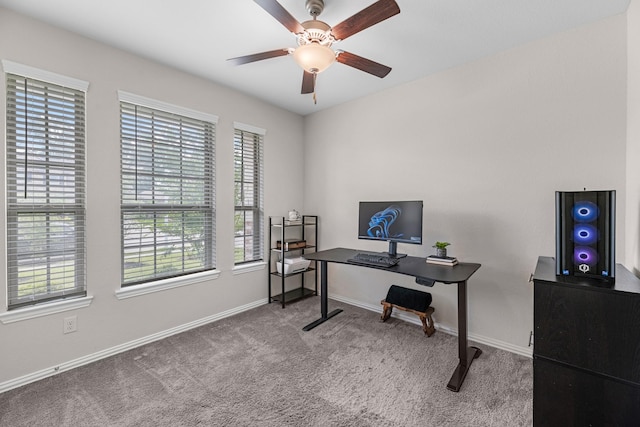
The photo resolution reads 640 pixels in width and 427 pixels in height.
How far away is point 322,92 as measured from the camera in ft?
10.7

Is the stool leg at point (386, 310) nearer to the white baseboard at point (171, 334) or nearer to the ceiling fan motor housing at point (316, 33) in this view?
the white baseboard at point (171, 334)

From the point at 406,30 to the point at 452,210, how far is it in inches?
63.9

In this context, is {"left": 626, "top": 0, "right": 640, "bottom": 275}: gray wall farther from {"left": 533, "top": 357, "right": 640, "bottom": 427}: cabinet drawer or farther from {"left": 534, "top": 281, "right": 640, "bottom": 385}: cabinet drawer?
{"left": 533, "top": 357, "right": 640, "bottom": 427}: cabinet drawer

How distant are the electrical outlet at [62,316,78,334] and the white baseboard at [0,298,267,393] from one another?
0.24m

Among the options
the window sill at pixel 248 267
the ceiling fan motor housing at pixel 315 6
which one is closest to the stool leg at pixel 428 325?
the window sill at pixel 248 267

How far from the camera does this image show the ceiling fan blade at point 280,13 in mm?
1432

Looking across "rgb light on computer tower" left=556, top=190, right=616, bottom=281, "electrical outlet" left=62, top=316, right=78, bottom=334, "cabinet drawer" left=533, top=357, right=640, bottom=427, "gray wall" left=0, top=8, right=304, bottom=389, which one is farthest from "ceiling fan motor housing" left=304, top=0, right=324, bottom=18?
"electrical outlet" left=62, top=316, right=78, bottom=334

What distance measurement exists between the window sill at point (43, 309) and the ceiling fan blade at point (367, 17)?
8.94 feet

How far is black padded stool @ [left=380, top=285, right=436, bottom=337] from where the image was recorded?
2694mm

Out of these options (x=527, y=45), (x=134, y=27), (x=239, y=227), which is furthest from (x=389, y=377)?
(x=134, y=27)

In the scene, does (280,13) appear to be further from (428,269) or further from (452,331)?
(452,331)

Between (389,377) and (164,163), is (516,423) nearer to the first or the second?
(389,377)

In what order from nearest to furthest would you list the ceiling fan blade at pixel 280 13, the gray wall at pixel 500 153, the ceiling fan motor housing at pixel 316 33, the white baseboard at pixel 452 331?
the ceiling fan blade at pixel 280 13 < the ceiling fan motor housing at pixel 316 33 < the gray wall at pixel 500 153 < the white baseboard at pixel 452 331

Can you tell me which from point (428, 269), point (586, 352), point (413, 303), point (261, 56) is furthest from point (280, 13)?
point (413, 303)
